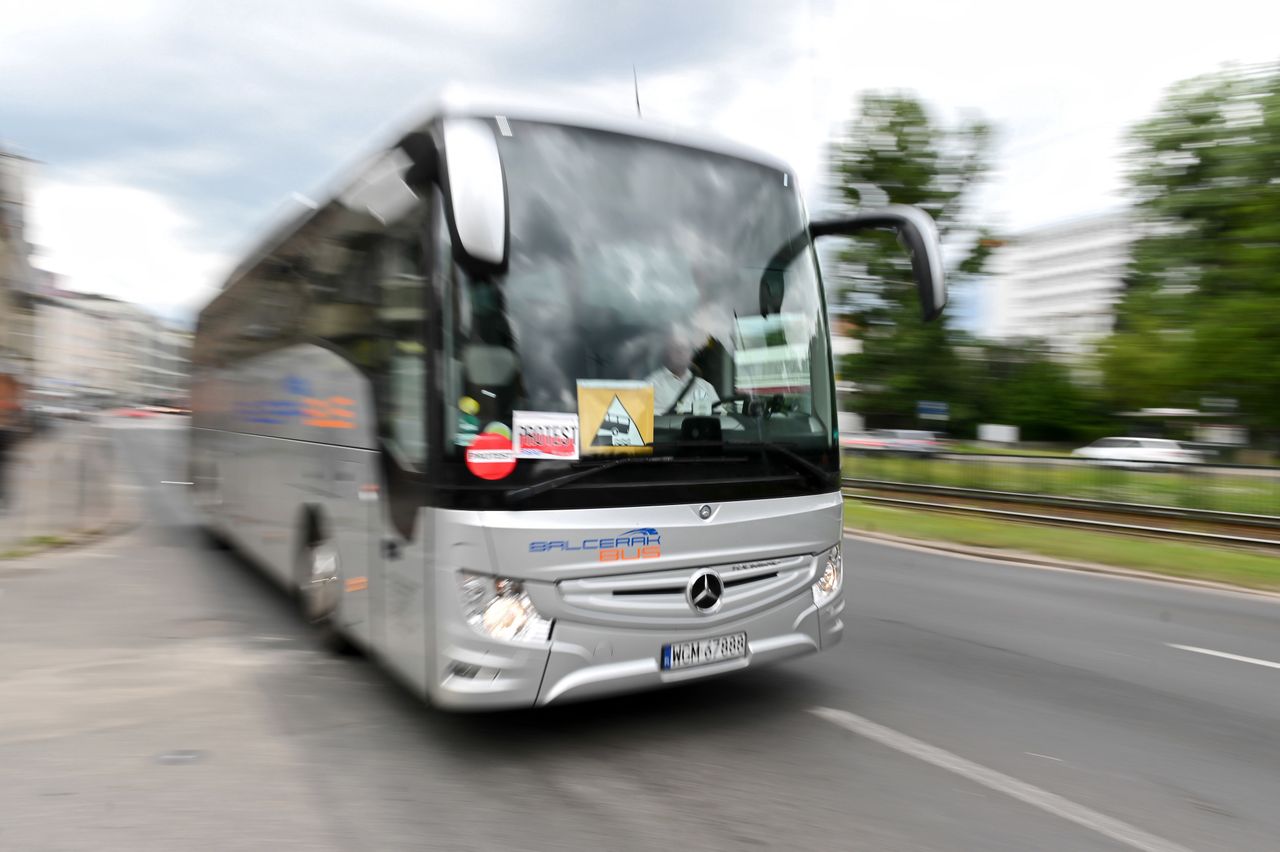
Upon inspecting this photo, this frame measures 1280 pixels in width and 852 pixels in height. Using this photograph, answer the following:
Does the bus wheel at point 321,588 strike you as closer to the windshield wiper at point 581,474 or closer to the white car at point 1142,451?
the windshield wiper at point 581,474

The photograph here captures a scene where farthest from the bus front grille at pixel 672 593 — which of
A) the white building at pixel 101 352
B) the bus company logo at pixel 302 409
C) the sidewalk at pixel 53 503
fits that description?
the white building at pixel 101 352

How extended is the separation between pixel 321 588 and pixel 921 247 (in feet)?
14.3

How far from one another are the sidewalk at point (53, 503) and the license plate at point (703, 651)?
30.9 ft

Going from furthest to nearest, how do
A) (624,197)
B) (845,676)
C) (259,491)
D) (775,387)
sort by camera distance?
(259,491) → (845,676) → (775,387) → (624,197)

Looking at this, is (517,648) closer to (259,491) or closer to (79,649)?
(79,649)

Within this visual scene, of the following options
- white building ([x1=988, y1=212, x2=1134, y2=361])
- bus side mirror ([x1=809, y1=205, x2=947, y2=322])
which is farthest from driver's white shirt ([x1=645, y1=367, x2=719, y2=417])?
white building ([x1=988, y1=212, x2=1134, y2=361])

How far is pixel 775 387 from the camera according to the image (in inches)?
212

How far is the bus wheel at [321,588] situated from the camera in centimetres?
637

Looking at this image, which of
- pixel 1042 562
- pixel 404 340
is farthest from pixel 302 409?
pixel 1042 562

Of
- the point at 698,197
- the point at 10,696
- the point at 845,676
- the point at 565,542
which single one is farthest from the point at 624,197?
the point at 10,696

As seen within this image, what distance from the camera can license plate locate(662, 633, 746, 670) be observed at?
486 centimetres

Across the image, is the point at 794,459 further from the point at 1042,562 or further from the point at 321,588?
the point at 1042,562

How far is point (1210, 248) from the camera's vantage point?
37.8 meters

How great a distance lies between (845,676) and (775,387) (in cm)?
211
